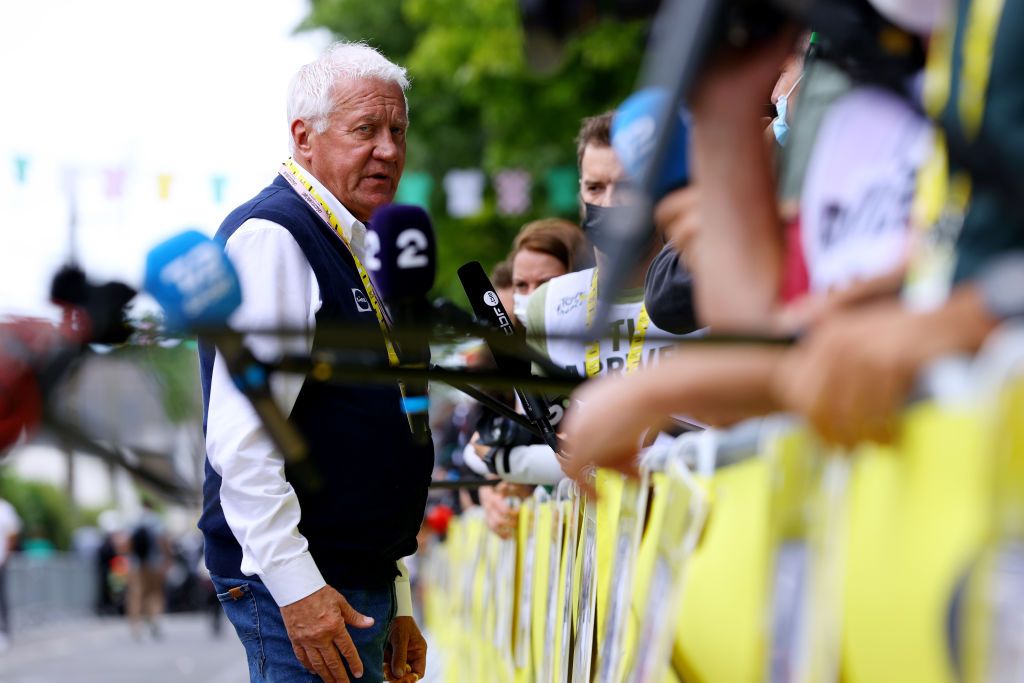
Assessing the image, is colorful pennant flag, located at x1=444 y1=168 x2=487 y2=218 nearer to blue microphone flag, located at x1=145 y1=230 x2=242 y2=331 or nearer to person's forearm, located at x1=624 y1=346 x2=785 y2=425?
blue microphone flag, located at x1=145 y1=230 x2=242 y2=331

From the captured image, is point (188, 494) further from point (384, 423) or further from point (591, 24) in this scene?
point (384, 423)

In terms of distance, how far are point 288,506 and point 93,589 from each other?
34.9m

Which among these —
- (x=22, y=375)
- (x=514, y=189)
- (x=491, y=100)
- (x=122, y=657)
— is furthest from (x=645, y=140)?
(x=122, y=657)

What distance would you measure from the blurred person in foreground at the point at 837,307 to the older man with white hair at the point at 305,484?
166 centimetres

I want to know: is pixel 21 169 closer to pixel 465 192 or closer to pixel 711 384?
pixel 465 192

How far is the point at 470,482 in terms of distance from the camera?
545 cm

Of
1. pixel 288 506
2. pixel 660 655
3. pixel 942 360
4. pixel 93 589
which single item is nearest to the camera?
pixel 942 360

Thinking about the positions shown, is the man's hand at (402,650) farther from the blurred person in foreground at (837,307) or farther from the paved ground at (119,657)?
the paved ground at (119,657)

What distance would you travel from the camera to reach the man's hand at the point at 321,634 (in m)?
3.43

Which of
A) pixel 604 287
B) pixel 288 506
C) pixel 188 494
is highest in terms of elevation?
pixel 604 287

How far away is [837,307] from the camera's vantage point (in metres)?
1.56

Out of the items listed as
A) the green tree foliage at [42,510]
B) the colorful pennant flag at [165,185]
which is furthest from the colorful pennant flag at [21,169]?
the green tree foliage at [42,510]

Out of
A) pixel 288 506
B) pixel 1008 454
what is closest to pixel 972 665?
pixel 1008 454

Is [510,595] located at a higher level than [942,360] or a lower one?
lower
